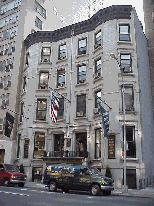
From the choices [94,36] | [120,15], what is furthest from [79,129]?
[120,15]

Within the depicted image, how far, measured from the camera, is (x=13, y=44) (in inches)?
1326

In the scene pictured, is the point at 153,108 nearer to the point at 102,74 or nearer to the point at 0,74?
the point at 102,74

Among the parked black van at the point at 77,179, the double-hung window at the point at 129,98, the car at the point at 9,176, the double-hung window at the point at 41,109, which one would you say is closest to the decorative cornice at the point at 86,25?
the double-hung window at the point at 129,98

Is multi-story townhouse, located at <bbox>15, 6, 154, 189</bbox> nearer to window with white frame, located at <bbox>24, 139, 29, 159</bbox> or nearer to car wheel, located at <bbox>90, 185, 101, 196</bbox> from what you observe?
window with white frame, located at <bbox>24, 139, 29, 159</bbox>

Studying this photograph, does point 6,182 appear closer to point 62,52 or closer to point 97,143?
point 97,143

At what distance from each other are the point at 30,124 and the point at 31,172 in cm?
540

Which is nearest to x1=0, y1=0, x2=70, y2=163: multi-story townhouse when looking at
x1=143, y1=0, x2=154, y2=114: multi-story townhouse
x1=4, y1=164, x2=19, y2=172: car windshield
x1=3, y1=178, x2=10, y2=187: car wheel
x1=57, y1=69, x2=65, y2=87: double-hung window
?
x1=57, y1=69, x2=65, y2=87: double-hung window

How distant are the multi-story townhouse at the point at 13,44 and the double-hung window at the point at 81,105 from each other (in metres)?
9.03

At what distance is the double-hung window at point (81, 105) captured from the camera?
82.7 ft

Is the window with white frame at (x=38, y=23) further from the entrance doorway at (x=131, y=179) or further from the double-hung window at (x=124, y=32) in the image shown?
the entrance doorway at (x=131, y=179)

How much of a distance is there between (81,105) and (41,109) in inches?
207

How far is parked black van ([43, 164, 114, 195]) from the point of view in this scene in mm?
14836

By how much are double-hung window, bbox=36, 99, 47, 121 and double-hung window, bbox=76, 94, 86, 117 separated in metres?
4.41

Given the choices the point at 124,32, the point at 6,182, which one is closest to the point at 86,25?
the point at 124,32
